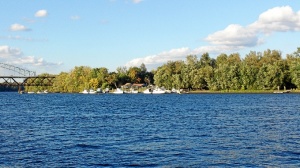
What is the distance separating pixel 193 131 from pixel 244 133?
5.05 m

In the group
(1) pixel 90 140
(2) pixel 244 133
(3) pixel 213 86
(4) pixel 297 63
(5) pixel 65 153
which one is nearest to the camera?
(5) pixel 65 153

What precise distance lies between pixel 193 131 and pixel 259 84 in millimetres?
141281

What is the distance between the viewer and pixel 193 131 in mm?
43000

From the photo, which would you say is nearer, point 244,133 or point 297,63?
point 244,133

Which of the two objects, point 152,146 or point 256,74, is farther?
point 256,74

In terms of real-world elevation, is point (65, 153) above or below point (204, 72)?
below

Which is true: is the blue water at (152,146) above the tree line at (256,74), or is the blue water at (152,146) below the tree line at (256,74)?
below

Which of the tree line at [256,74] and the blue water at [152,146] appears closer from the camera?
the blue water at [152,146]

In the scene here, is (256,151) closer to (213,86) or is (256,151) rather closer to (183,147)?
(183,147)

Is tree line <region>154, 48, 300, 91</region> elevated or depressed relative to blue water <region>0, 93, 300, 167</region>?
elevated

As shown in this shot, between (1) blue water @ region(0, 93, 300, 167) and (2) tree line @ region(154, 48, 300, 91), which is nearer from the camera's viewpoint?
(1) blue water @ region(0, 93, 300, 167)

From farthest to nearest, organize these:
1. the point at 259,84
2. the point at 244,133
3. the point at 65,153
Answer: the point at 259,84
the point at 244,133
the point at 65,153

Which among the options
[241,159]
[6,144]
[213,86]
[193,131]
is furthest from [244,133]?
[213,86]

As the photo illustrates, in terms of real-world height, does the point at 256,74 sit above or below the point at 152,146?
above
